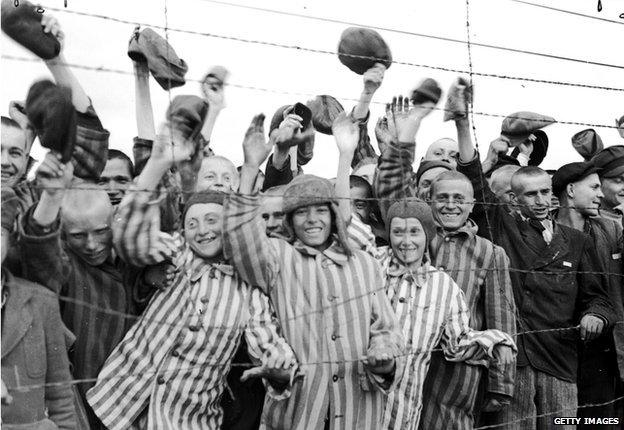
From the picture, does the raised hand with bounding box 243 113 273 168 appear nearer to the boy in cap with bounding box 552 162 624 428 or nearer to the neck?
the boy in cap with bounding box 552 162 624 428

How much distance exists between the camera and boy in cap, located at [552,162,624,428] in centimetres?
554

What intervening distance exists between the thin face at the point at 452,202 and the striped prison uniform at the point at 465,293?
0.04 m

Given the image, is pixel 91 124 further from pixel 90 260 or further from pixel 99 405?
pixel 99 405

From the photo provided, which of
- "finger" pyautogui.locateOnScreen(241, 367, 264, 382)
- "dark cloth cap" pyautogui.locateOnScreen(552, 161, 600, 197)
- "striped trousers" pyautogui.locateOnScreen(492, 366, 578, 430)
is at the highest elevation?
"dark cloth cap" pyautogui.locateOnScreen(552, 161, 600, 197)

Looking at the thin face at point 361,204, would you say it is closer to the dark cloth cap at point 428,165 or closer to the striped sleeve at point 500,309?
the dark cloth cap at point 428,165

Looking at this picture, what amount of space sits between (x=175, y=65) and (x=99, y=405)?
120 cm

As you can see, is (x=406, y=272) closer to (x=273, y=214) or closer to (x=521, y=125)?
(x=273, y=214)

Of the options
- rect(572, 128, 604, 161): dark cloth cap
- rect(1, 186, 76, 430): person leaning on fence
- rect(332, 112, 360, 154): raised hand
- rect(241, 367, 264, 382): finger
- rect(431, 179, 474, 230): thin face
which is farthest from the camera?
rect(572, 128, 604, 161): dark cloth cap

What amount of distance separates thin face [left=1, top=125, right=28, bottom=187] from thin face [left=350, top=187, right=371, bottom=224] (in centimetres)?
143

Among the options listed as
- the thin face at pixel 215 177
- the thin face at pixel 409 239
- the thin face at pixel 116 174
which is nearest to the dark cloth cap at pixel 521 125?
the thin face at pixel 409 239

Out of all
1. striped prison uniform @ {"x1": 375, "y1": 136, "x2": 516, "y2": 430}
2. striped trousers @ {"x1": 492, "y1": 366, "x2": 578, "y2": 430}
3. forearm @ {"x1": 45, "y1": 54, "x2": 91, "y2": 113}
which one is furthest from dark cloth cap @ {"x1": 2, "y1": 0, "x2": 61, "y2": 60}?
striped trousers @ {"x1": 492, "y1": 366, "x2": 578, "y2": 430}

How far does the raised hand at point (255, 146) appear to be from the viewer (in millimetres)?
4473

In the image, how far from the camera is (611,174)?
20.1ft

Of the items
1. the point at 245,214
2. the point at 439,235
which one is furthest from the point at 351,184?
the point at 245,214
